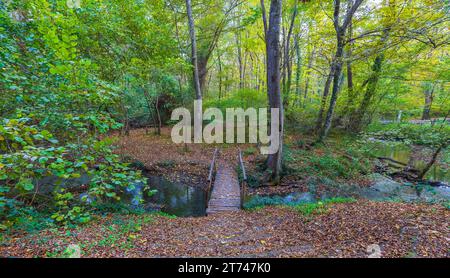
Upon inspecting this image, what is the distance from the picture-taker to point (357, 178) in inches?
320

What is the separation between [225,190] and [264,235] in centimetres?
333

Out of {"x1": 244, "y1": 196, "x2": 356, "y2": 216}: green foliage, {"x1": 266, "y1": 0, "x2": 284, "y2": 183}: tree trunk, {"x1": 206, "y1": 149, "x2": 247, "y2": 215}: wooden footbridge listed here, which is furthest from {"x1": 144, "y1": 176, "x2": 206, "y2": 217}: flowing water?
{"x1": 266, "y1": 0, "x2": 284, "y2": 183}: tree trunk

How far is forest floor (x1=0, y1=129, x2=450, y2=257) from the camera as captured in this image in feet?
9.52

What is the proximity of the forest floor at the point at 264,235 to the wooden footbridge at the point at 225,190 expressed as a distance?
533 millimetres

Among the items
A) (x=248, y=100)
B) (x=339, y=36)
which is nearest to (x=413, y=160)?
(x=339, y=36)

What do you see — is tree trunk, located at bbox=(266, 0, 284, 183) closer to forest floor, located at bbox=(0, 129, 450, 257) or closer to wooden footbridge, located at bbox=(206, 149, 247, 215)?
wooden footbridge, located at bbox=(206, 149, 247, 215)

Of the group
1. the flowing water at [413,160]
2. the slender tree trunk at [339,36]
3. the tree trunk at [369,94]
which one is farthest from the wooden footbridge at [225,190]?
the tree trunk at [369,94]

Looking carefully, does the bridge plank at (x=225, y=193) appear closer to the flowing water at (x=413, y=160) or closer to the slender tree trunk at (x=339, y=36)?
the slender tree trunk at (x=339, y=36)

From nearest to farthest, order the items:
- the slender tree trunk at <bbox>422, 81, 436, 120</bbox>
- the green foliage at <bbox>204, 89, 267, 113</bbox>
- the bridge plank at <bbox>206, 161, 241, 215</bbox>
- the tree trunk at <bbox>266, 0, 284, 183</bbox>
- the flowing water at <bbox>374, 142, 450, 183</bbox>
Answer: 1. the bridge plank at <bbox>206, 161, 241, 215</bbox>
2. the tree trunk at <bbox>266, 0, 284, 183</bbox>
3. the flowing water at <bbox>374, 142, 450, 183</bbox>
4. the slender tree trunk at <bbox>422, 81, 436, 120</bbox>
5. the green foliage at <bbox>204, 89, 267, 113</bbox>

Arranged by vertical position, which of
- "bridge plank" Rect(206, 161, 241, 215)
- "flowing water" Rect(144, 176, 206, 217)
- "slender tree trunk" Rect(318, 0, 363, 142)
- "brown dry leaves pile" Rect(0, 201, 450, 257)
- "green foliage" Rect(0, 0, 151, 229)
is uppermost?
"slender tree trunk" Rect(318, 0, 363, 142)

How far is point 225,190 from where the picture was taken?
713 centimetres

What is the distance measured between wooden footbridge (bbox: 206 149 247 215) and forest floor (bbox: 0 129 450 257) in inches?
21.0
